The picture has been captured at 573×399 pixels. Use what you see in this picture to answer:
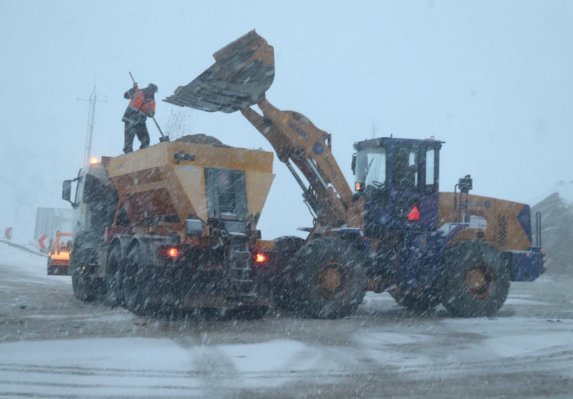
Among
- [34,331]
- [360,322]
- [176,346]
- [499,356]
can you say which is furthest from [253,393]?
[360,322]

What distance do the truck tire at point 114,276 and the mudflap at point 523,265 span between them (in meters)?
7.12

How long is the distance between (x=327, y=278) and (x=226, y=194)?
2.21 m

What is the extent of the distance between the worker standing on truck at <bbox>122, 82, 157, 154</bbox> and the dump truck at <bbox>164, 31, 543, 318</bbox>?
3.96 feet

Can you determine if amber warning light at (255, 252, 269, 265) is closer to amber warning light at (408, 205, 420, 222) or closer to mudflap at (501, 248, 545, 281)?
amber warning light at (408, 205, 420, 222)

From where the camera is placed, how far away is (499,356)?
321 inches

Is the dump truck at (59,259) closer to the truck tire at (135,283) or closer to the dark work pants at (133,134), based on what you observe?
the dark work pants at (133,134)

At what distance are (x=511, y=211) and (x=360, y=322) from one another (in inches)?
164

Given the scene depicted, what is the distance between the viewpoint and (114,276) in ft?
39.0

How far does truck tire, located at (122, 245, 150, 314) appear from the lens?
421 inches

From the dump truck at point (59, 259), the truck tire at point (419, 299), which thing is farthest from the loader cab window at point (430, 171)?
the dump truck at point (59, 259)

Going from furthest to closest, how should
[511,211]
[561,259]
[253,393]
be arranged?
1. [561,259]
2. [511,211]
3. [253,393]

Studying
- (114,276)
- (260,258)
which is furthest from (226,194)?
(114,276)

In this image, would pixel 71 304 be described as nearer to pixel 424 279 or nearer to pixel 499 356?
pixel 424 279

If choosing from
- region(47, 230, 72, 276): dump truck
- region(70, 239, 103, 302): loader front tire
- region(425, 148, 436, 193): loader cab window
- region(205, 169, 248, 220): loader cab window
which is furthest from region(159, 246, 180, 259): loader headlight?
region(47, 230, 72, 276): dump truck
